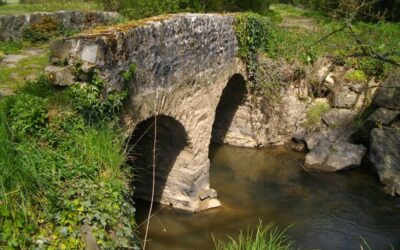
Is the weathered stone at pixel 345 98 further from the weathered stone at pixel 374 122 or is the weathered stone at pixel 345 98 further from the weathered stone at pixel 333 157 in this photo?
the weathered stone at pixel 333 157

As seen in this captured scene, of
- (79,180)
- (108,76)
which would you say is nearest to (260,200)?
(108,76)

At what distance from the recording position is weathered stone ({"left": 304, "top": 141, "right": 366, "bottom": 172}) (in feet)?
40.9

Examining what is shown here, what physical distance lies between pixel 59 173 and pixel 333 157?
9665 mm

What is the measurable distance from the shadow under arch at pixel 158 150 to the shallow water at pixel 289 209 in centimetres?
48

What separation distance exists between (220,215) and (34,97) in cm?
558

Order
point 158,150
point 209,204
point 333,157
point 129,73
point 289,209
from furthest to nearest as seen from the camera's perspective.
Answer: point 333,157 < point 289,209 < point 209,204 < point 158,150 < point 129,73

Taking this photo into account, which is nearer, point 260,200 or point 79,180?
point 79,180

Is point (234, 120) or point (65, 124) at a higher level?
point (65, 124)

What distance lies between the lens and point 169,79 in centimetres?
779

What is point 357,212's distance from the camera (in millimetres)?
Answer: 10328

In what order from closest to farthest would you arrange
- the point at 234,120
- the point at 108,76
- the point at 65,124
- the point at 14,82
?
the point at 65,124, the point at 108,76, the point at 14,82, the point at 234,120

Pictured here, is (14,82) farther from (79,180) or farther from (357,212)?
(357,212)

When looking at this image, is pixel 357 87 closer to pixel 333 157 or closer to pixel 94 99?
pixel 333 157

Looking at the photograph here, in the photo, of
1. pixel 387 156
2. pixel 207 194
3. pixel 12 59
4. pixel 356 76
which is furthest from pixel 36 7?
pixel 387 156
